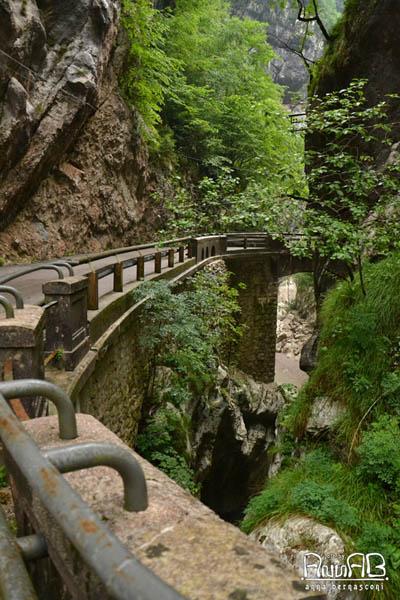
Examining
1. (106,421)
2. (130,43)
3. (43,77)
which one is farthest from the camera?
Answer: (130,43)

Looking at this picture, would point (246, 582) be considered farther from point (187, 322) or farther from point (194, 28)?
point (194, 28)

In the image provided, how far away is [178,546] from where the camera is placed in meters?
1.17

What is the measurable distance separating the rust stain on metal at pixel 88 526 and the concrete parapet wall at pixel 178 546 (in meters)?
0.24

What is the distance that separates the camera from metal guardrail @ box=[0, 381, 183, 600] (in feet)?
2.11

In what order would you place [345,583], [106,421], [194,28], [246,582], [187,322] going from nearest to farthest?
[246,582] → [345,583] → [106,421] → [187,322] → [194,28]

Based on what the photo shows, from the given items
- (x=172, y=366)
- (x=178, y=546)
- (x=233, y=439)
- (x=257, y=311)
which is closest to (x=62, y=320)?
(x=178, y=546)

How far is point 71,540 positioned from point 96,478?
0.80 metres

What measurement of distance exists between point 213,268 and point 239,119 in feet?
41.9

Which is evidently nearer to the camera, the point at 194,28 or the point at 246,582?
the point at 246,582

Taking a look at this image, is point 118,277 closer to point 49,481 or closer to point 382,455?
point 382,455

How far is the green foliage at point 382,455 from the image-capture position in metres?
5.22

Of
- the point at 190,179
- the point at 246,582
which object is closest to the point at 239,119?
the point at 190,179

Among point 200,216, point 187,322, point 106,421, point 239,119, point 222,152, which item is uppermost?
point 239,119

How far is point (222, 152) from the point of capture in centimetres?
2531
